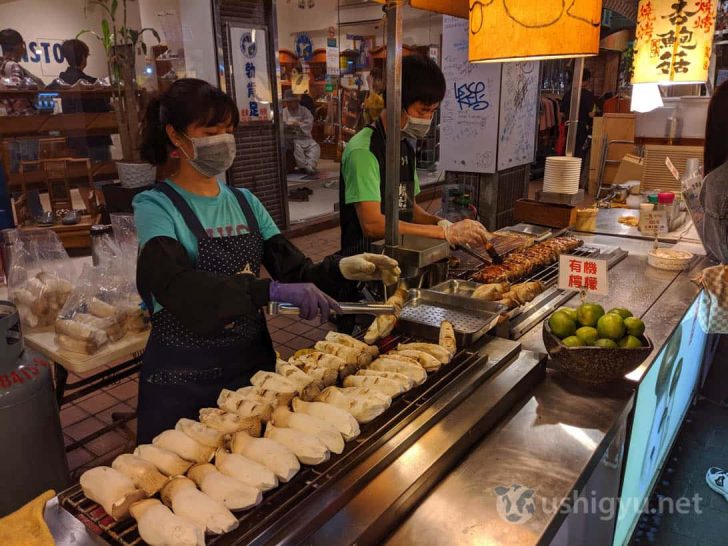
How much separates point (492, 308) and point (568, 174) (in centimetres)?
280

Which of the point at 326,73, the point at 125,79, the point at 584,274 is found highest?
the point at 326,73

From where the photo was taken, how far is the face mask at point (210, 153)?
2.18 m

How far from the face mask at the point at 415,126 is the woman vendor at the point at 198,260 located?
1.18 m

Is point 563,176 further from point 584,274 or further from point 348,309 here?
point 348,309

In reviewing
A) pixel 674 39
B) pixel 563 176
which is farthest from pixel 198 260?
pixel 674 39

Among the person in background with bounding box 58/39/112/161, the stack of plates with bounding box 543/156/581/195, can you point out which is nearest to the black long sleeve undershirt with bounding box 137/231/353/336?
the stack of plates with bounding box 543/156/581/195

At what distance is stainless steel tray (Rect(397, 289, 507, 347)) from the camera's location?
6.99 feet

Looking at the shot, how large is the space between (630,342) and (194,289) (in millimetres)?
1590

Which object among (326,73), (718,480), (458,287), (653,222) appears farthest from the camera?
(326,73)

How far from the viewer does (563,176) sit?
4648 mm

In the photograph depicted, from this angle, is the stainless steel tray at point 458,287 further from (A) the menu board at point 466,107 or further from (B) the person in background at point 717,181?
(A) the menu board at point 466,107

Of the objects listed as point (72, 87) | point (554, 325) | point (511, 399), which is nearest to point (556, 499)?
point (511, 399)

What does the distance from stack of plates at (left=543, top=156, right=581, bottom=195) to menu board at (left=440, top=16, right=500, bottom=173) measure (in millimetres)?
2248

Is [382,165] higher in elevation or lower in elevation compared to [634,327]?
higher
